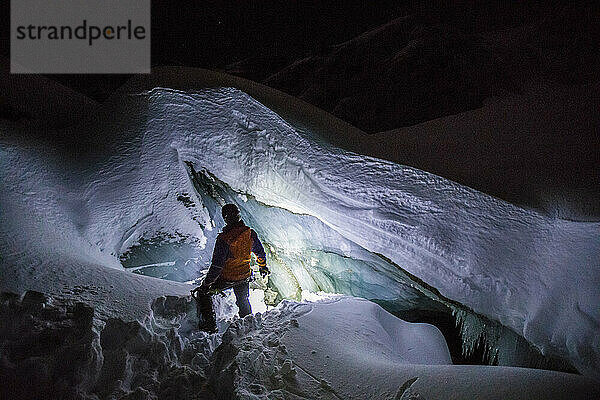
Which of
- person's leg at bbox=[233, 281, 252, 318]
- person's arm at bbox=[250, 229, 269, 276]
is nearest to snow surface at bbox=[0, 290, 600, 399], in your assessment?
person's leg at bbox=[233, 281, 252, 318]

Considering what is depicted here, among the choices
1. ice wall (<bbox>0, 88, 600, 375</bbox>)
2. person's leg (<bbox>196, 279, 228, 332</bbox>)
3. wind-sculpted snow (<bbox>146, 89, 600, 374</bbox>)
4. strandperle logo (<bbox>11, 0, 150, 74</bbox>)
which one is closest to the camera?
wind-sculpted snow (<bbox>146, 89, 600, 374</bbox>)

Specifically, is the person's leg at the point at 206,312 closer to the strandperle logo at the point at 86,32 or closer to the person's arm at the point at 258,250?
the person's arm at the point at 258,250

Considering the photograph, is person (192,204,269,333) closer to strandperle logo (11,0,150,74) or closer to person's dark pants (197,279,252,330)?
person's dark pants (197,279,252,330)

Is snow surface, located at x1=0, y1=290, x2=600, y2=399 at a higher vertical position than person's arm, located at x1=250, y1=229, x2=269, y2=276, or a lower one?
lower

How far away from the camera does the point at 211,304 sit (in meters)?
3.36

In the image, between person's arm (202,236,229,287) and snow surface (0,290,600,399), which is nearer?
snow surface (0,290,600,399)

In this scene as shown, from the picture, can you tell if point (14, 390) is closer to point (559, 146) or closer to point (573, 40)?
point (559, 146)

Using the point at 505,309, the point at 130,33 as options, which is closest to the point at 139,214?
the point at 505,309

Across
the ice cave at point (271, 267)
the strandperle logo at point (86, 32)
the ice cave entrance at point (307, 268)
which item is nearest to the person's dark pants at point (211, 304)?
the ice cave at point (271, 267)

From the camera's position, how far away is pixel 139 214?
15.3 feet

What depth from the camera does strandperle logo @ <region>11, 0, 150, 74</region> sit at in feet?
24.9

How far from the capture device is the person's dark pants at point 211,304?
3.29 metres

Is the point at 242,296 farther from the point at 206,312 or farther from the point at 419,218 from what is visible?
the point at 419,218

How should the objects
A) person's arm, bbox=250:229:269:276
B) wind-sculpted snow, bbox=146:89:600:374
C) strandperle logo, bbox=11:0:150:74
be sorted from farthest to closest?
1. strandperle logo, bbox=11:0:150:74
2. person's arm, bbox=250:229:269:276
3. wind-sculpted snow, bbox=146:89:600:374
